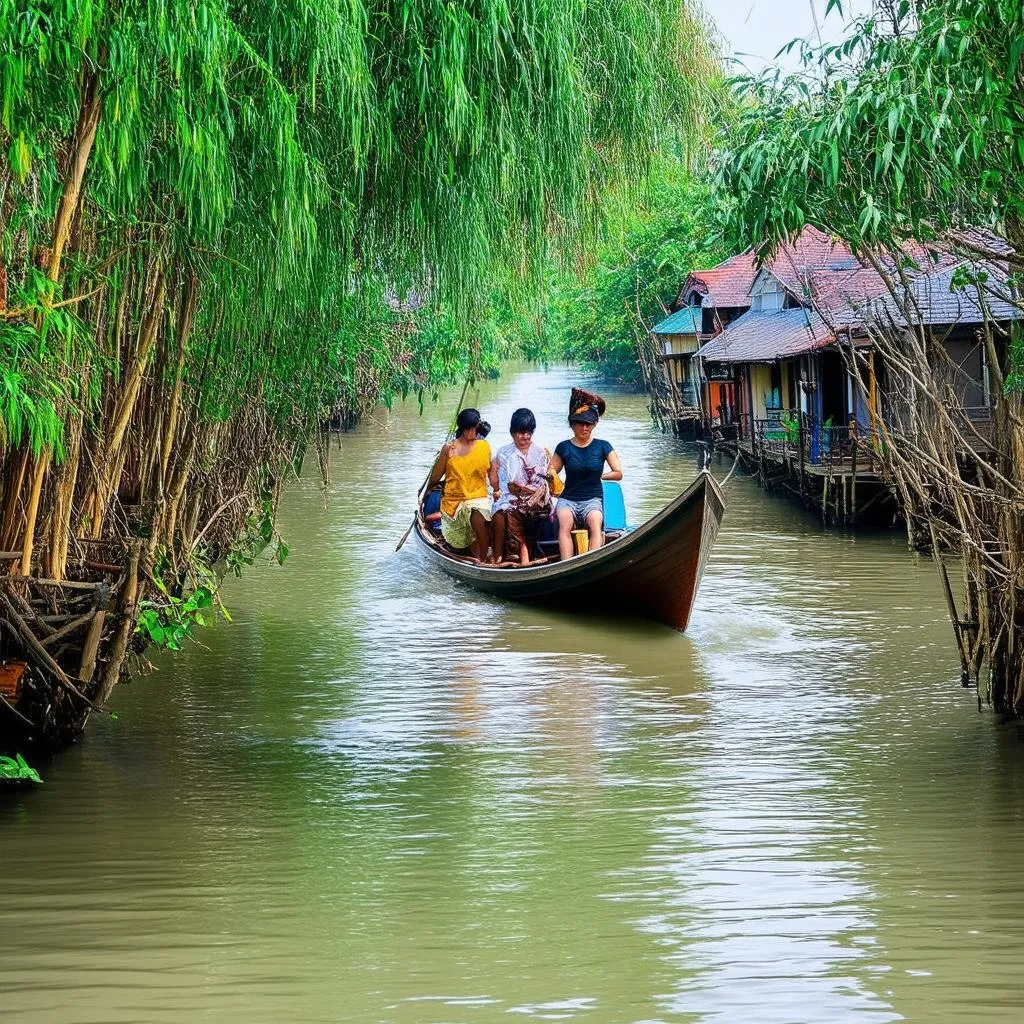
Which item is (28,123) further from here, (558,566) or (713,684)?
(558,566)

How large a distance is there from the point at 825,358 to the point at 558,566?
16560 mm

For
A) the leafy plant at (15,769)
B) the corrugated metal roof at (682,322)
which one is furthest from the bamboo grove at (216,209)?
the corrugated metal roof at (682,322)

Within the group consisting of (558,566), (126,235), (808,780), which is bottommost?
(808,780)

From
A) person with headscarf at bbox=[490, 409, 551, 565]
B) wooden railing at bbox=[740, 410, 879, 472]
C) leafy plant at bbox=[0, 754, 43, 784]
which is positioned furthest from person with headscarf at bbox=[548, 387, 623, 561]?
wooden railing at bbox=[740, 410, 879, 472]

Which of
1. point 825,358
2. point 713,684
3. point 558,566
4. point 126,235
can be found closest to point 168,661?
point 558,566

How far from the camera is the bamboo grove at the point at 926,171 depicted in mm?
6184

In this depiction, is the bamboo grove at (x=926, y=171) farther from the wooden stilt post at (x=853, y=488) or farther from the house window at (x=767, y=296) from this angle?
the house window at (x=767, y=296)

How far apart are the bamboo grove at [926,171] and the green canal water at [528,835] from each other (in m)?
1.45

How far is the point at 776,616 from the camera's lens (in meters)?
14.0

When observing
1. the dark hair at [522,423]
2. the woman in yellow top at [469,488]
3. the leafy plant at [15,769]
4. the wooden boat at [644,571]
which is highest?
the dark hair at [522,423]

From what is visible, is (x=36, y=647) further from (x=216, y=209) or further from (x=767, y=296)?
(x=767, y=296)

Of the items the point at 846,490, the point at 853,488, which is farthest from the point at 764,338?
the point at 853,488

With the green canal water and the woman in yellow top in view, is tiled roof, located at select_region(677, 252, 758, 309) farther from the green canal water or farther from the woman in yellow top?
the green canal water

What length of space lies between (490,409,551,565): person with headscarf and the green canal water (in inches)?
34.3
